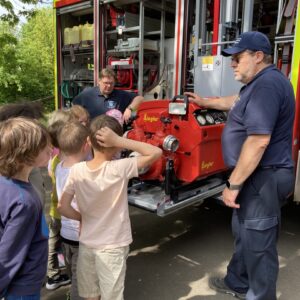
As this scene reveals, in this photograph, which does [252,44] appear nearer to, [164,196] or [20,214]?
[164,196]

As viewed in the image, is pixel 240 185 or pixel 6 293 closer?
pixel 6 293

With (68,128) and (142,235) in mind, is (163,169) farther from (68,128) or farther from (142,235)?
(142,235)

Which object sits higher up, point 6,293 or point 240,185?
point 240,185

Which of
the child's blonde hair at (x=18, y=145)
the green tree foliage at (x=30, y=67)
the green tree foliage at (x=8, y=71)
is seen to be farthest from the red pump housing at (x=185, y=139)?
the green tree foliage at (x=30, y=67)

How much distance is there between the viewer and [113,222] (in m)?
2.05

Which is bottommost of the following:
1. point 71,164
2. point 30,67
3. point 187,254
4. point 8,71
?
point 187,254

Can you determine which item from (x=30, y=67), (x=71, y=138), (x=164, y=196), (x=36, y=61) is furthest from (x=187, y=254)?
(x=36, y=61)

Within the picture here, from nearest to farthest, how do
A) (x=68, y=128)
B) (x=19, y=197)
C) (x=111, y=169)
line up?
1. (x=19, y=197)
2. (x=111, y=169)
3. (x=68, y=128)

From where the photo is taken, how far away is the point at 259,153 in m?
2.19

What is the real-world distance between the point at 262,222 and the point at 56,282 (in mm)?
1550

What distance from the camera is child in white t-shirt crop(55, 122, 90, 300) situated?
2252 mm

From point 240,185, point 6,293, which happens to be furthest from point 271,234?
point 6,293

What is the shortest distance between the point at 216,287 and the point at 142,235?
1119 millimetres

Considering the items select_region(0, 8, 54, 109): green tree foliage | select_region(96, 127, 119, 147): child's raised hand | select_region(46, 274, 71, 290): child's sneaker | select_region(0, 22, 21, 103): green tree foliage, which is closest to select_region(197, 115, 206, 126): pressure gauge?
select_region(96, 127, 119, 147): child's raised hand
